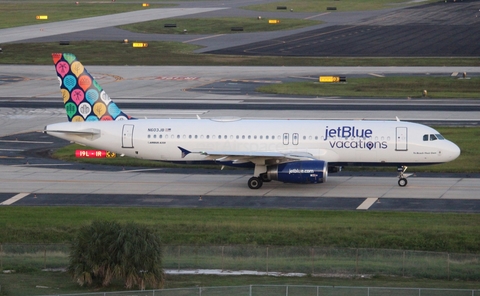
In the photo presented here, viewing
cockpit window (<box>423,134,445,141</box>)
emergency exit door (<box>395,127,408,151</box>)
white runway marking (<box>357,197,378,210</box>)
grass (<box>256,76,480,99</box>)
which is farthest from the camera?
grass (<box>256,76,480,99</box>)

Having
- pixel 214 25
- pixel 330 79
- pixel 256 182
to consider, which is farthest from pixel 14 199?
pixel 214 25

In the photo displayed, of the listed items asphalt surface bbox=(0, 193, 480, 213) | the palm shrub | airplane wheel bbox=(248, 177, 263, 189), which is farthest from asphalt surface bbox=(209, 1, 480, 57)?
the palm shrub

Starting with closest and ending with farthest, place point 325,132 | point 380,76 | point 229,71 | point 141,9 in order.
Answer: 1. point 325,132
2. point 380,76
3. point 229,71
4. point 141,9

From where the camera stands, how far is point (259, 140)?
166 ft

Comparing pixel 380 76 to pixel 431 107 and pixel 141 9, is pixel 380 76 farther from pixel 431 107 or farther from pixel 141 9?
pixel 141 9

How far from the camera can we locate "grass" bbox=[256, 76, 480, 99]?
3469 inches

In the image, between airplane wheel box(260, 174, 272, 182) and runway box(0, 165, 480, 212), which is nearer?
runway box(0, 165, 480, 212)

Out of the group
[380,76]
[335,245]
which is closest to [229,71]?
[380,76]

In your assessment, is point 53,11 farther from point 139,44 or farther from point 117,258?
point 117,258

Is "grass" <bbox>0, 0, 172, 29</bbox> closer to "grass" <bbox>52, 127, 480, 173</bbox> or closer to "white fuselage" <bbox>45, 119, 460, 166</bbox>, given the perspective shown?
"grass" <bbox>52, 127, 480, 173</bbox>

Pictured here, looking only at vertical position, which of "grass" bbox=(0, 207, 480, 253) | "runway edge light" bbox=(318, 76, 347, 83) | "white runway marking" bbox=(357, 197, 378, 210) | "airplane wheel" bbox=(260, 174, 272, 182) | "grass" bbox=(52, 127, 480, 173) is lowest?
"grass" bbox=(0, 207, 480, 253)

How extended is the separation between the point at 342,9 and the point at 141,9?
45.9 m

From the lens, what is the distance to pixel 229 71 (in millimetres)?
104312

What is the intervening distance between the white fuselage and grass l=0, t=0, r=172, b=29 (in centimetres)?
10696
